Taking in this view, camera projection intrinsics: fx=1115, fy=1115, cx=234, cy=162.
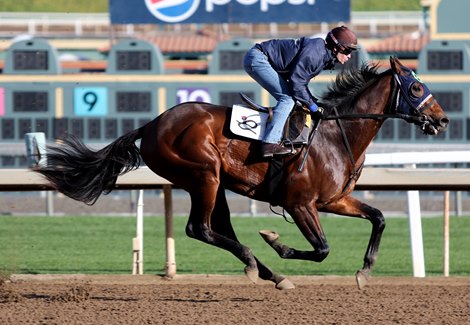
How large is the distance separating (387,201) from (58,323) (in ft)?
37.6

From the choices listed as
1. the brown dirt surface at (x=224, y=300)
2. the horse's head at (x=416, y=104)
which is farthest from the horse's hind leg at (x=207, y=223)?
the horse's head at (x=416, y=104)

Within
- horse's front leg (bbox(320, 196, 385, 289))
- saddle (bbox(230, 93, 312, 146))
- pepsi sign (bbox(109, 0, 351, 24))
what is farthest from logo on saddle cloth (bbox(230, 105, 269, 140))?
pepsi sign (bbox(109, 0, 351, 24))

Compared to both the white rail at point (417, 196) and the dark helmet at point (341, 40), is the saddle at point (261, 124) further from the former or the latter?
the white rail at point (417, 196)

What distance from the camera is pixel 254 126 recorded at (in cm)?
655

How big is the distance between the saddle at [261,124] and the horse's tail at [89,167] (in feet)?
2.16

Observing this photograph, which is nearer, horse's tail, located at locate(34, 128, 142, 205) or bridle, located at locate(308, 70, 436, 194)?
bridle, located at locate(308, 70, 436, 194)

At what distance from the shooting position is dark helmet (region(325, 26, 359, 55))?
6578mm

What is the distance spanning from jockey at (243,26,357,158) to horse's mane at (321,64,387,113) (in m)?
0.26

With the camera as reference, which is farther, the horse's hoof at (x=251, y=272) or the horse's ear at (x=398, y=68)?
the horse's ear at (x=398, y=68)

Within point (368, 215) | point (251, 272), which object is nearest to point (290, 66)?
point (368, 215)

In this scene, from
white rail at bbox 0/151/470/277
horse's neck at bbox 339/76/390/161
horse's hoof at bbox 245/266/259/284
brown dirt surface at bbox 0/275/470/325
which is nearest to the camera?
brown dirt surface at bbox 0/275/470/325

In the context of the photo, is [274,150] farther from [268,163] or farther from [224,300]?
[224,300]

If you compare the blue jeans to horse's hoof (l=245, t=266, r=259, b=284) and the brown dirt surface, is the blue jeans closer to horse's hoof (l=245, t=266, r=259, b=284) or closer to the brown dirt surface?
horse's hoof (l=245, t=266, r=259, b=284)

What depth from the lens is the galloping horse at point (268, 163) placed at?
6496 millimetres
